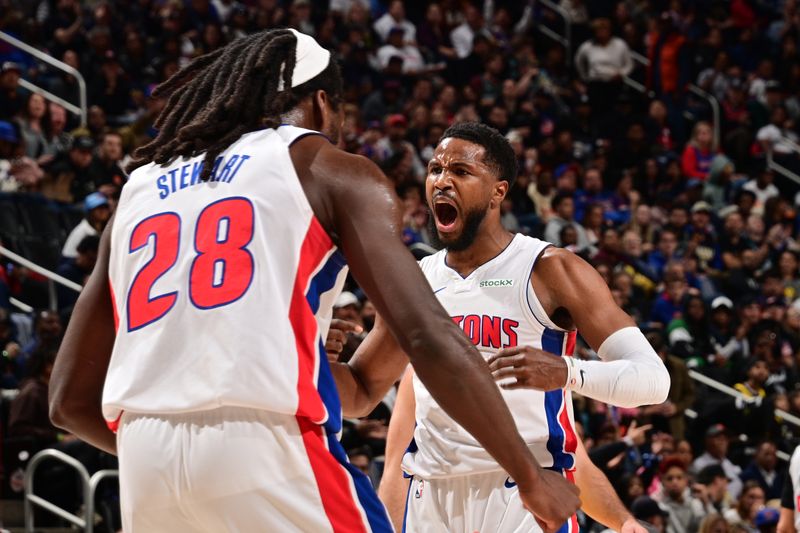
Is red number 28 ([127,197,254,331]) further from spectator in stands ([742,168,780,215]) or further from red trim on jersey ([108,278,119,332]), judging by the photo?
spectator in stands ([742,168,780,215])

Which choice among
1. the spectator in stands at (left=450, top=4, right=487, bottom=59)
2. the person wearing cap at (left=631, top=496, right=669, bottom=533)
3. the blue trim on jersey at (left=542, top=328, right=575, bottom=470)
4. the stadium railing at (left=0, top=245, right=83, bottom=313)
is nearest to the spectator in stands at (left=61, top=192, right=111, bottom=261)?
the stadium railing at (left=0, top=245, right=83, bottom=313)

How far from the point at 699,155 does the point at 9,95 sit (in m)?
10.0

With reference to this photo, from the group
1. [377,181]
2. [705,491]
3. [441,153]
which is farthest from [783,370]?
[377,181]

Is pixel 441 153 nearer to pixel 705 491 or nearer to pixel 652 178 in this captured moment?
pixel 705 491

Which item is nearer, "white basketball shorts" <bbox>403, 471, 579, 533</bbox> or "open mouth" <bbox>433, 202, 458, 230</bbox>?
"white basketball shorts" <bbox>403, 471, 579, 533</bbox>

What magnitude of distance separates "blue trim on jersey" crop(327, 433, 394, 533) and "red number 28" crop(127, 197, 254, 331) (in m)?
0.43

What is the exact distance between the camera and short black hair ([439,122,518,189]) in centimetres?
531

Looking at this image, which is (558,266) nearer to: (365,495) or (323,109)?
(323,109)

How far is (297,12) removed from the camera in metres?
16.9

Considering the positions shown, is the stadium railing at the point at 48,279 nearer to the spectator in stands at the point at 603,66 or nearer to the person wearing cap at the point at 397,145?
the person wearing cap at the point at 397,145

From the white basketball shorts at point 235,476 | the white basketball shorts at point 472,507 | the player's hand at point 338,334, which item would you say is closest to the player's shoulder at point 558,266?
the white basketball shorts at point 472,507

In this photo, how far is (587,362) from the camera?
4250 mm

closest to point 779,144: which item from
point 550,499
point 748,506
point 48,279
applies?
point 748,506

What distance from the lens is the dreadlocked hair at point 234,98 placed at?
3170 mm
